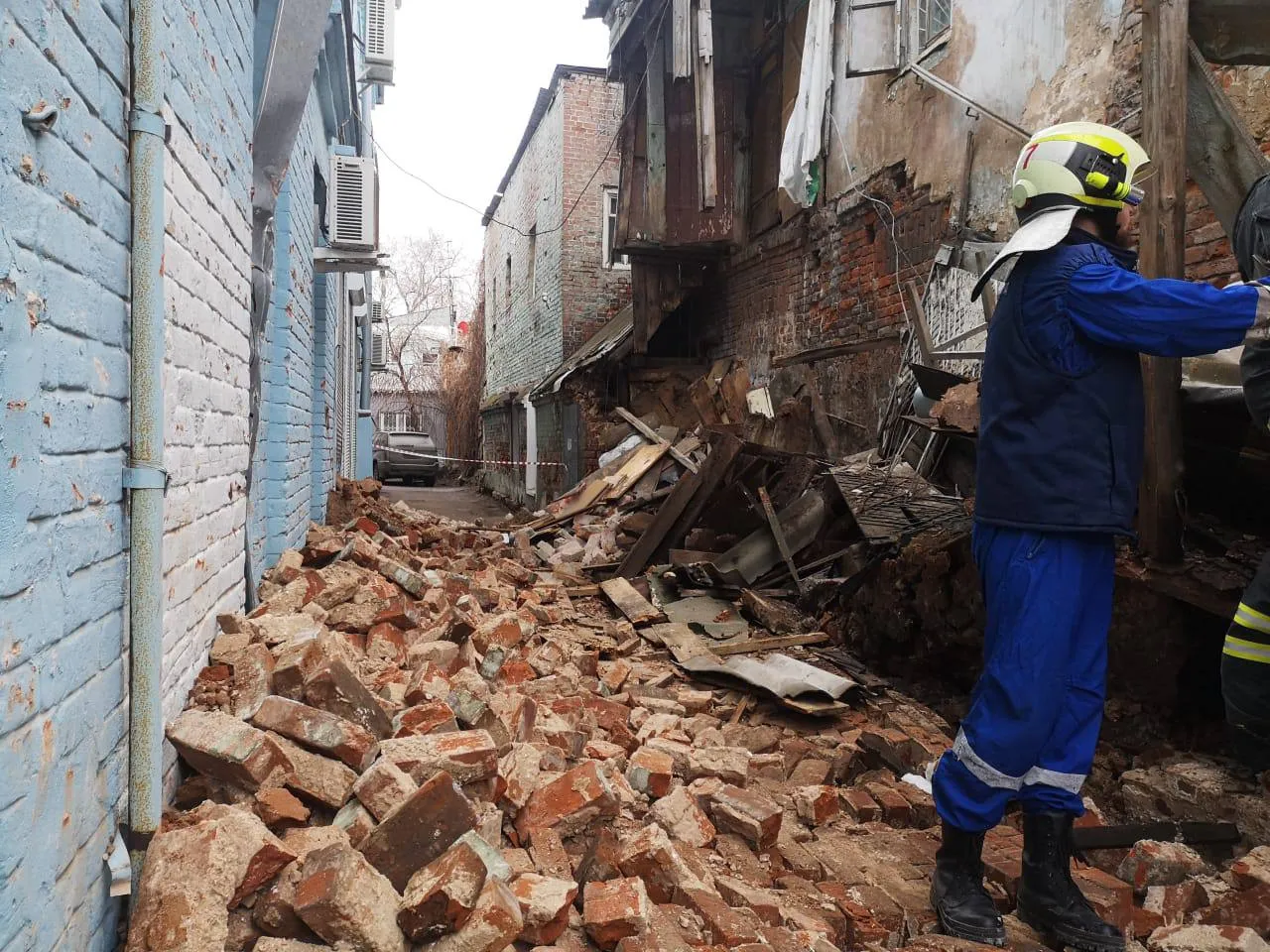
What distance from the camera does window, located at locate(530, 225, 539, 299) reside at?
17.7m

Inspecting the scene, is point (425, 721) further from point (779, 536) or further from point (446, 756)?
point (779, 536)

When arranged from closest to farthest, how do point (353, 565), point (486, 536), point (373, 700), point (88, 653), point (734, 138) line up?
point (88, 653) → point (373, 700) → point (353, 565) → point (486, 536) → point (734, 138)

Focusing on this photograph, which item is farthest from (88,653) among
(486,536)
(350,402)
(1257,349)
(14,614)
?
(350,402)

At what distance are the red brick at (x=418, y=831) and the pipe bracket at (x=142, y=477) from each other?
3.24 ft

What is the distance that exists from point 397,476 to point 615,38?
46.9ft

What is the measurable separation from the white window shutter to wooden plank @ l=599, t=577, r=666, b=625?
504 cm

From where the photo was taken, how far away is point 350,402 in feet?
42.2

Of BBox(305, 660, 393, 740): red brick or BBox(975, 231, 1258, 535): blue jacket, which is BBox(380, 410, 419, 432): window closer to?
BBox(305, 660, 393, 740): red brick

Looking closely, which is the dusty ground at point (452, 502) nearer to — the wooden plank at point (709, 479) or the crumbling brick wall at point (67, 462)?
the wooden plank at point (709, 479)

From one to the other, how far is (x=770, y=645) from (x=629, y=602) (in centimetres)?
152

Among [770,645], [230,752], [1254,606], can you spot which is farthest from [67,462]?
[770,645]

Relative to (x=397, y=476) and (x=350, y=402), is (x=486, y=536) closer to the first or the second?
(x=350, y=402)

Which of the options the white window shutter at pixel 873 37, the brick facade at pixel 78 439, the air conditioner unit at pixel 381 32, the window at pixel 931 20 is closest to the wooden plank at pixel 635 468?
the white window shutter at pixel 873 37

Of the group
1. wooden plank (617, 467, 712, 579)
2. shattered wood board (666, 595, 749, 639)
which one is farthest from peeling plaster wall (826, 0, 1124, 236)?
shattered wood board (666, 595, 749, 639)
